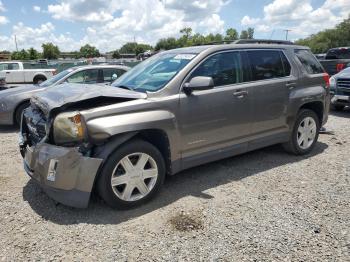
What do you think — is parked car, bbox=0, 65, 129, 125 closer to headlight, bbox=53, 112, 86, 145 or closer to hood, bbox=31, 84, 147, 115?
hood, bbox=31, 84, 147, 115

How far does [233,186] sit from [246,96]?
124 centimetres

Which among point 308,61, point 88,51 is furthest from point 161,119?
point 88,51

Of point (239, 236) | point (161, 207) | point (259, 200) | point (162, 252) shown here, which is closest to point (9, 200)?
point (161, 207)

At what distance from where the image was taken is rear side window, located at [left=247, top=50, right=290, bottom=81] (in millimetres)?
4766

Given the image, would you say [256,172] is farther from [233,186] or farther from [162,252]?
[162,252]

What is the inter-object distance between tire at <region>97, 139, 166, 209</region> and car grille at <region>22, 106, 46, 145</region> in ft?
3.03

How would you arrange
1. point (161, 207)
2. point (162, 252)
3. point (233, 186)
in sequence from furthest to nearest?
point (233, 186), point (161, 207), point (162, 252)

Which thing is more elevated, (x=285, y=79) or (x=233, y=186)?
(x=285, y=79)

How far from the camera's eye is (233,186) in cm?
432

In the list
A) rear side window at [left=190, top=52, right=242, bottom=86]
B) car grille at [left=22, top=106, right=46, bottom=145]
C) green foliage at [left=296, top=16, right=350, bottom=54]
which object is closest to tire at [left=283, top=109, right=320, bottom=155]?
rear side window at [left=190, top=52, right=242, bottom=86]

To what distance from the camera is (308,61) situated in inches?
220

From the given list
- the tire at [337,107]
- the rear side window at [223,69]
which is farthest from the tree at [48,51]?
the rear side window at [223,69]

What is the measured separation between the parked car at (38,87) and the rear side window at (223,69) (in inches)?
178

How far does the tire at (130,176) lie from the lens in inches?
137
